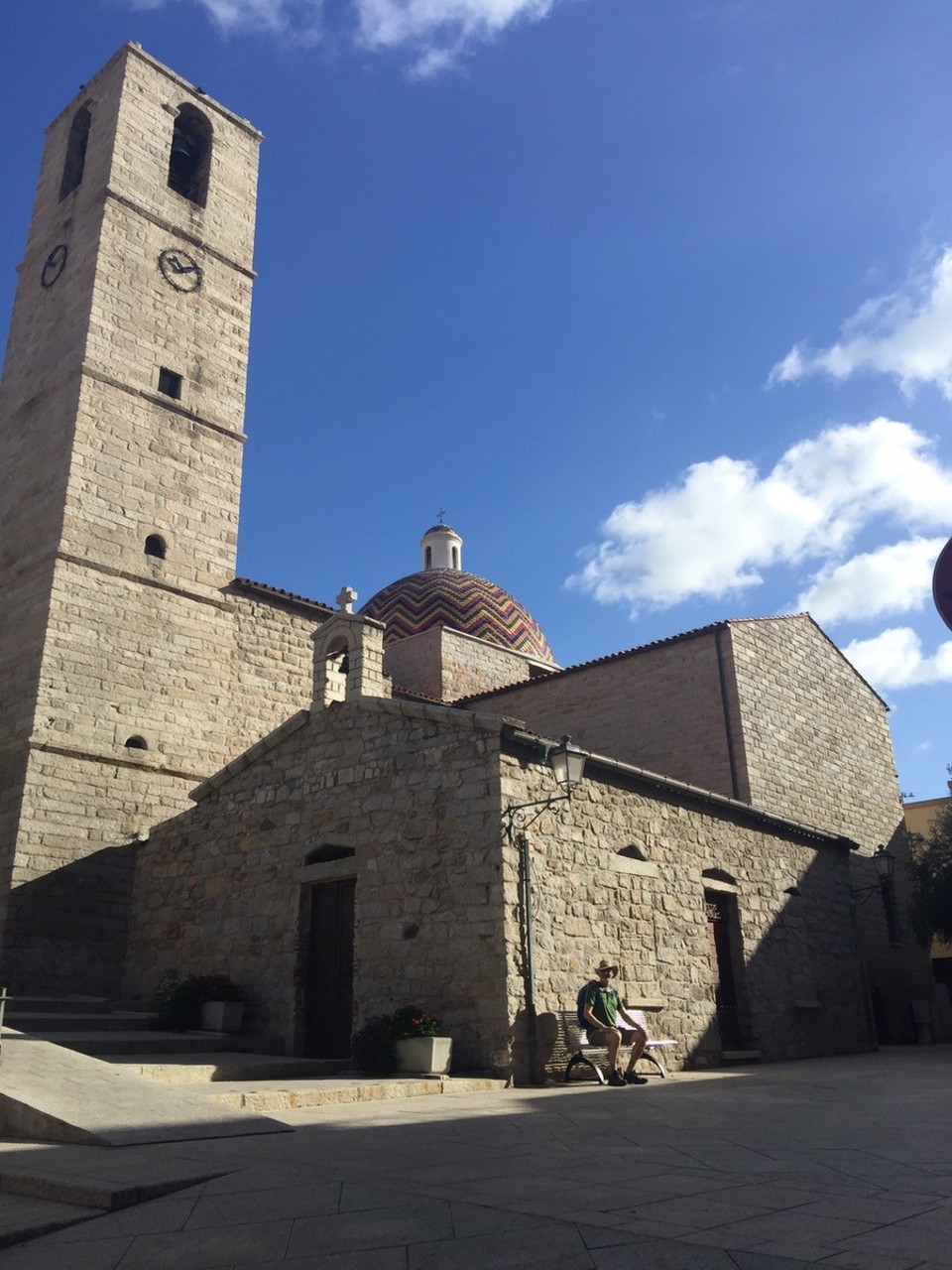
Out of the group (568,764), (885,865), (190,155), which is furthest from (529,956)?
(190,155)

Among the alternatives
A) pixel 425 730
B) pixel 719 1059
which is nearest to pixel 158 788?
pixel 425 730

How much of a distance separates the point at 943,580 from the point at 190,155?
69.6 ft

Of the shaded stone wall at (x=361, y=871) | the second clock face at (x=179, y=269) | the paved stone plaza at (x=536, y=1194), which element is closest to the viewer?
the paved stone plaza at (x=536, y=1194)

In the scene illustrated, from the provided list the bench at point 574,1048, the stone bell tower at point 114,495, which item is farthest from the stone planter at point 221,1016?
the bench at point 574,1048

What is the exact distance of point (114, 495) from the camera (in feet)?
53.2

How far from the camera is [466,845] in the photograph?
1049cm

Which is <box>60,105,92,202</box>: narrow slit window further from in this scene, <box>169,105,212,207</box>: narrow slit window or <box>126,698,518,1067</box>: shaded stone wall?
<box>126,698,518,1067</box>: shaded stone wall

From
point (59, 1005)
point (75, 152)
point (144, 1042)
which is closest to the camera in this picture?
point (144, 1042)

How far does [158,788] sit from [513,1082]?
26.4 ft

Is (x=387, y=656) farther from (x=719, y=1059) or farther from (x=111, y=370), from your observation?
(x=719, y=1059)

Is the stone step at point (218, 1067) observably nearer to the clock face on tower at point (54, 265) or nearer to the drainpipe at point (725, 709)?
the drainpipe at point (725, 709)

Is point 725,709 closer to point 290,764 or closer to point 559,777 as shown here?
point 559,777

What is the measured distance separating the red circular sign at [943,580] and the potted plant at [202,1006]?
35.1 ft

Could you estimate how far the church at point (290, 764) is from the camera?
429 inches
